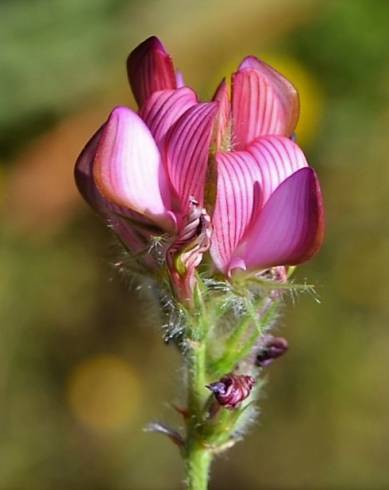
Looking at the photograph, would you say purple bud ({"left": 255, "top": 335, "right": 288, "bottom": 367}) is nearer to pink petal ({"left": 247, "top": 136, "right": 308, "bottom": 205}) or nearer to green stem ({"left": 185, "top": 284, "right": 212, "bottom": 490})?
green stem ({"left": 185, "top": 284, "right": 212, "bottom": 490})

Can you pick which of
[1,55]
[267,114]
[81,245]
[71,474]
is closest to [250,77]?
[267,114]

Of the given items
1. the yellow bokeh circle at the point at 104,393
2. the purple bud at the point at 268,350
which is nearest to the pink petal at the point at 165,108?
the purple bud at the point at 268,350

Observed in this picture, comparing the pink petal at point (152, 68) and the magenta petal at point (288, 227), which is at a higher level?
the pink petal at point (152, 68)

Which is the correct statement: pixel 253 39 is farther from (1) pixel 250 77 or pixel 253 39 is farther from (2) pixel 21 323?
(1) pixel 250 77

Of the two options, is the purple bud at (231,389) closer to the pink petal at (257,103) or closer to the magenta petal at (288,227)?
the magenta petal at (288,227)

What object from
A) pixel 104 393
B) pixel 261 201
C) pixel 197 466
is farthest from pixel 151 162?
pixel 104 393

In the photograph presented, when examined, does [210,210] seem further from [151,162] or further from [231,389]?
[231,389]
